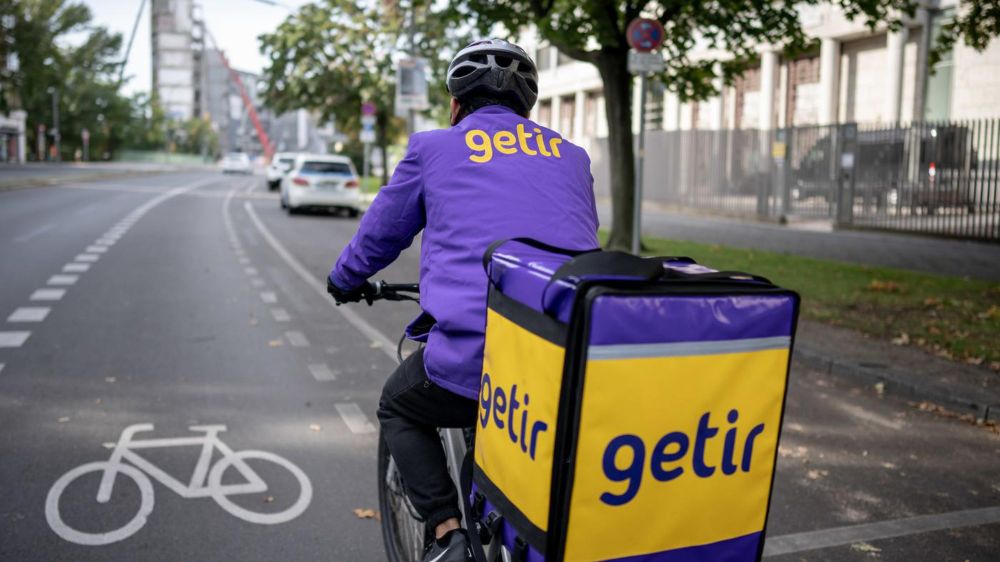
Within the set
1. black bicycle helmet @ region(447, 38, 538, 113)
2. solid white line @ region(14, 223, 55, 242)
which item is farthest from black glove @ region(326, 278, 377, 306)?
solid white line @ region(14, 223, 55, 242)

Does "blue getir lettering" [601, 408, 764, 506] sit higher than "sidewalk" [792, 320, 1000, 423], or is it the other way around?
"blue getir lettering" [601, 408, 764, 506]

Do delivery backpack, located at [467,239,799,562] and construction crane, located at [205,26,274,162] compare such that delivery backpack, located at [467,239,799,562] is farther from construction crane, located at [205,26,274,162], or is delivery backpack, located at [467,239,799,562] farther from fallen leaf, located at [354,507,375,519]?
construction crane, located at [205,26,274,162]

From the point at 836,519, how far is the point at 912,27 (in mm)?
25941

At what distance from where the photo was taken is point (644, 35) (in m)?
11.6

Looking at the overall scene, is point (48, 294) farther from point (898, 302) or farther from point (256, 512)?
point (898, 302)

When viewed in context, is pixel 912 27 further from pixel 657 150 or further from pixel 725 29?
pixel 725 29

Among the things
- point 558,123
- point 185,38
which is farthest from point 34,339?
point 185,38

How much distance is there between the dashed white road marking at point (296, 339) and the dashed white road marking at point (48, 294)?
314 cm

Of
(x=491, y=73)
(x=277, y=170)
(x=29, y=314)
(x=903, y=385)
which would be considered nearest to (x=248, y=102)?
(x=277, y=170)

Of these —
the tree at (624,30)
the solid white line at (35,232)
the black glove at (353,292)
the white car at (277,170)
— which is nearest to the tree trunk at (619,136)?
the tree at (624,30)

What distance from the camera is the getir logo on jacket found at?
2600mm

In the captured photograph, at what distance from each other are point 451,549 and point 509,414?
545mm

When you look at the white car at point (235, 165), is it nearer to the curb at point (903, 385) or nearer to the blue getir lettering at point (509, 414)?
the curb at point (903, 385)

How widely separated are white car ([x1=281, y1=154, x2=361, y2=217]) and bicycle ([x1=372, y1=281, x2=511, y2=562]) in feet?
74.0
